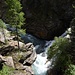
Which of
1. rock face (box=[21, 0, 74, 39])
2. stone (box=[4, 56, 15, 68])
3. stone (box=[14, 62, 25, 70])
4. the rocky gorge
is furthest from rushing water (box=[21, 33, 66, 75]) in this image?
stone (box=[4, 56, 15, 68])

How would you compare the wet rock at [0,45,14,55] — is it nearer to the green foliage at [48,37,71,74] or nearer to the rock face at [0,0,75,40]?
the green foliage at [48,37,71,74]

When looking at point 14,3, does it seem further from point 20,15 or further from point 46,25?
point 46,25

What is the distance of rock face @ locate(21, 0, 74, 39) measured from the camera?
6378 cm

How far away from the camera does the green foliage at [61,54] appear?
4550 centimetres

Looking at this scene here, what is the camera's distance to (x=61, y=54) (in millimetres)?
46125

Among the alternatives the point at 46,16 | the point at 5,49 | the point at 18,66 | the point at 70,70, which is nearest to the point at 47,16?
the point at 46,16

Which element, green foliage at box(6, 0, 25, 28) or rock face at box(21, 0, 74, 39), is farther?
rock face at box(21, 0, 74, 39)

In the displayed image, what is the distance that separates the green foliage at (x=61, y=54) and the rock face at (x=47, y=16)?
1780 centimetres

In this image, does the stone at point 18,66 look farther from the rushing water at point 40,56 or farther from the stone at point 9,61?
the rushing water at point 40,56

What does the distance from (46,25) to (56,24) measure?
2694 millimetres

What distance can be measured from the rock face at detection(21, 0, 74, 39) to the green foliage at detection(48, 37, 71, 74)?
58.4 feet

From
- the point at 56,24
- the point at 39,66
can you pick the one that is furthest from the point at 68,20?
the point at 39,66

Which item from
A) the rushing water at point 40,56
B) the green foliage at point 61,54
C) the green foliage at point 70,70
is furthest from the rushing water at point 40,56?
the green foliage at point 70,70

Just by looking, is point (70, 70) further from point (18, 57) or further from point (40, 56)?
point (40, 56)
